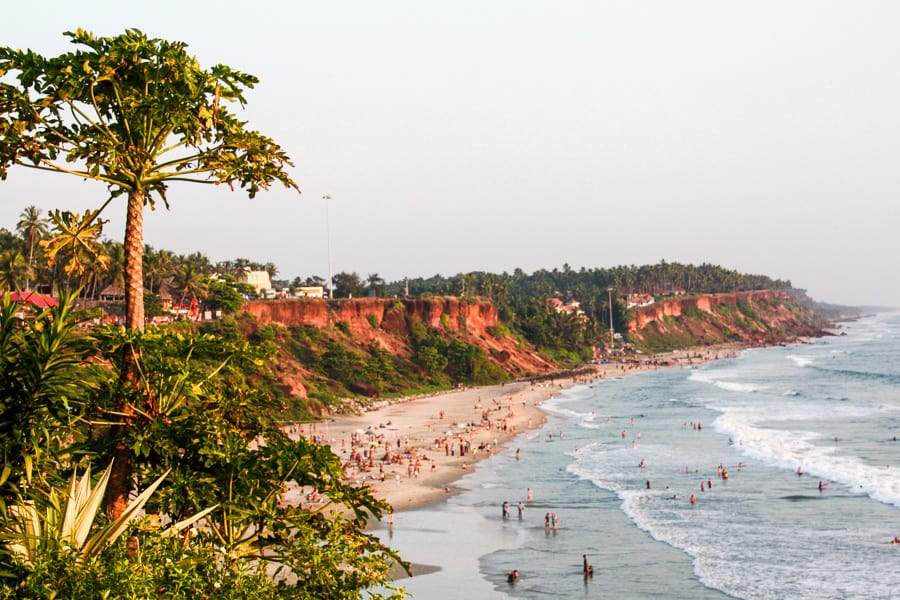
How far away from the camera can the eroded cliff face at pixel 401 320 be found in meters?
105

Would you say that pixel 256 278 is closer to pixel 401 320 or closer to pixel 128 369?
pixel 401 320

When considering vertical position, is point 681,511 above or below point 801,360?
below

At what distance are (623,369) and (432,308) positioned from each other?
108ft

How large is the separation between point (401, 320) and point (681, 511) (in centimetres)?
7689

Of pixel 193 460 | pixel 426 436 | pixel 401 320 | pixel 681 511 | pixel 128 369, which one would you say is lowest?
pixel 681 511

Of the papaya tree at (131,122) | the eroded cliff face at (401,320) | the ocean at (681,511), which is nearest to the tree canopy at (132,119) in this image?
the papaya tree at (131,122)

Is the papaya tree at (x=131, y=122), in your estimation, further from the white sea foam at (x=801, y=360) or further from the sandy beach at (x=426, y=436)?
the white sea foam at (x=801, y=360)

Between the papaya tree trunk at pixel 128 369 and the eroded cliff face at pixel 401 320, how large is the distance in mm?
90443

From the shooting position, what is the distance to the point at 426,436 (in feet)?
234

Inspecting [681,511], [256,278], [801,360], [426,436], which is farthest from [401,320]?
[681,511]

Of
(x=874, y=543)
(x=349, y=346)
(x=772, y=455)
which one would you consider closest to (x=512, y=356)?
(x=349, y=346)

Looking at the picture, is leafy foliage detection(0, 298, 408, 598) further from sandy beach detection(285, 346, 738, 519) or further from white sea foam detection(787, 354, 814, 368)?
white sea foam detection(787, 354, 814, 368)

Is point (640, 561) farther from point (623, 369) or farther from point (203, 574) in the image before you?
point (623, 369)

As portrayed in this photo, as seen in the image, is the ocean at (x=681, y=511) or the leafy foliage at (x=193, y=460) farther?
the ocean at (x=681, y=511)
